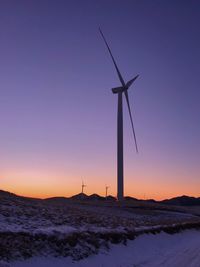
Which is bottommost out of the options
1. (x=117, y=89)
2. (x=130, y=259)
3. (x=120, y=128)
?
(x=130, y=259)

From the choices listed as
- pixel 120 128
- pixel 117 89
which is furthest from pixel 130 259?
pixel 117 89

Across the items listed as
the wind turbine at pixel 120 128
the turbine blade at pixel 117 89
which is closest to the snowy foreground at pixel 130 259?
the wind turbine at pixel 120 128

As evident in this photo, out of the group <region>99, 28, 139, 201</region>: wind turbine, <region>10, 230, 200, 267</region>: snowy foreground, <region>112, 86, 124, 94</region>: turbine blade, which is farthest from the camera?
<region>112, 86, 124, 94</region>: turbine blade

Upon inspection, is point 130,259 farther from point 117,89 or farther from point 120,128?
point 117,89

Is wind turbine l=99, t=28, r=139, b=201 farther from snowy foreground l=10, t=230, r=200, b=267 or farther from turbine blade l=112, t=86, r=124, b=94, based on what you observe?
snowy foreground l=10, t=230, r=200, b=267

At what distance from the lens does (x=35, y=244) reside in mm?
16594

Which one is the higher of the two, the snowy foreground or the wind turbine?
the wind turbine

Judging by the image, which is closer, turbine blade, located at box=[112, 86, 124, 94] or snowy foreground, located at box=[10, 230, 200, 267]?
snowy foreground, located at box=[10, 230, 200, 267]

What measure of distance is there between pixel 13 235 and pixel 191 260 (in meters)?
9.22

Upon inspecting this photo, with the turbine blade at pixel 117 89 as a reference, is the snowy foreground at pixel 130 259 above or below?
below

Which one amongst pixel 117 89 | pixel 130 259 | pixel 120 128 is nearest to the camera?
pixel 130 259

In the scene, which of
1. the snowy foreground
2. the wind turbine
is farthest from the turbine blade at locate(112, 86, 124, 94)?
the snowy foreground

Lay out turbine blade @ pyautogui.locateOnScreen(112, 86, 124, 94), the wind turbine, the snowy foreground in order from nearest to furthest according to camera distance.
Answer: the snowy foreground → the wind turbine → turbine blade @ pyautogui.locateOnScreen(112, 86, 124, 94)

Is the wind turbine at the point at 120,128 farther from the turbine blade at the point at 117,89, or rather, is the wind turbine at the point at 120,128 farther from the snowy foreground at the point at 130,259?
the snowy foreground at the point at 130,259
